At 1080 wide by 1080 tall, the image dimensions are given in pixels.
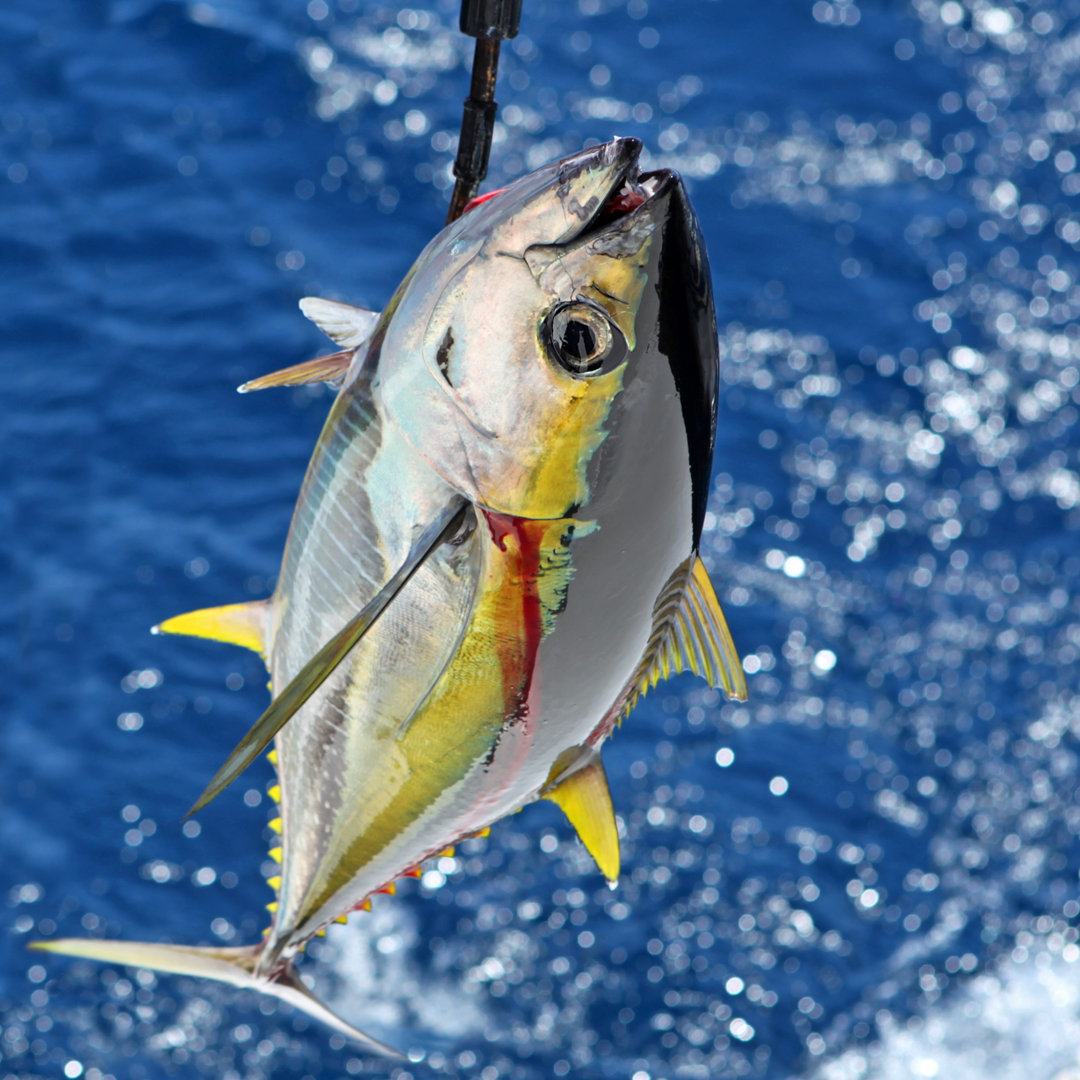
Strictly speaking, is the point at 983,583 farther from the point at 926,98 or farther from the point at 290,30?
the point at 290,30

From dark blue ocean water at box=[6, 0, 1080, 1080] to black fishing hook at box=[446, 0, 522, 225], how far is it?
162 inches

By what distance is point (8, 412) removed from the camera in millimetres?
6457

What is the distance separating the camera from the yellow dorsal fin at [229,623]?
7.76ft

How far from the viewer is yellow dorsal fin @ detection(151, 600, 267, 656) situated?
93.1 inches

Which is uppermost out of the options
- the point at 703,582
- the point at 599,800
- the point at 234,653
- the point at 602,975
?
the point at 703,582

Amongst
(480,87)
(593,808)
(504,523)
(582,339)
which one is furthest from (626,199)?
(593,808)

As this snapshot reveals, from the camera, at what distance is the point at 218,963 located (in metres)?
2.73

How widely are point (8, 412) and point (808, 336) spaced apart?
4.32 m

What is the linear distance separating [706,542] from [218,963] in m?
4.30

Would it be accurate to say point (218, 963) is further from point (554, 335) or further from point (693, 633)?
point (554, 335)

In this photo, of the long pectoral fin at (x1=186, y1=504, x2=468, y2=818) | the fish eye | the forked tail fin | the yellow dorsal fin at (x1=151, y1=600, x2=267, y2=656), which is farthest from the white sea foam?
the fish eye

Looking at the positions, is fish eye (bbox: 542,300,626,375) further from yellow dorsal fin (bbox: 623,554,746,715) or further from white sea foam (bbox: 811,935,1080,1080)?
white sea foam (bbox: 811,935,1080,1080)

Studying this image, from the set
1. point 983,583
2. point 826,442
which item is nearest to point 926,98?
point 826,442

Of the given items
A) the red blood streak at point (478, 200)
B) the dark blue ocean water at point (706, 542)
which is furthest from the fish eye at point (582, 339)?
the dark blue ocean water at point (706, 542)
